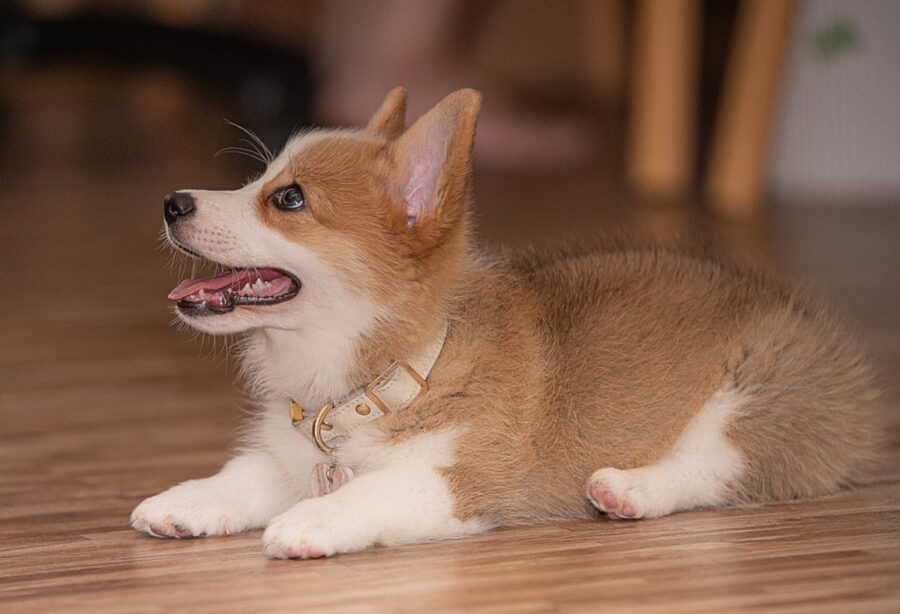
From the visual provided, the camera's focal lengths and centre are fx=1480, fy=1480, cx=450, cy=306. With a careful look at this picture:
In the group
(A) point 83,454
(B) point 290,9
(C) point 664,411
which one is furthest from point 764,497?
(B) point 290,9

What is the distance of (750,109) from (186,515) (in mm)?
2684

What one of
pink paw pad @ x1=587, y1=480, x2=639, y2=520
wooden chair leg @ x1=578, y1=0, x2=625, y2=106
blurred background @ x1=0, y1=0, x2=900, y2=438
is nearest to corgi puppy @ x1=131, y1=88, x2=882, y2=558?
pink paw pad @ x1=587, y1=480, x2=639, y2=520

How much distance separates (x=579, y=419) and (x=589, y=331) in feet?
0.37

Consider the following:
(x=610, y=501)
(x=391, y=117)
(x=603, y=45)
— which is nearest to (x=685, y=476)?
(x=610, y=501)

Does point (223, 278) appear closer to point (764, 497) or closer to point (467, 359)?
point (467, 359)

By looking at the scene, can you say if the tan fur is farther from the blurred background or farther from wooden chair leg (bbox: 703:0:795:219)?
wooden chair leg (bbox: 703:0:795:219)

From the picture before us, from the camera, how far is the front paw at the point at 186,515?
1.70m

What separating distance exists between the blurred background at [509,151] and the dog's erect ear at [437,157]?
3.79ft

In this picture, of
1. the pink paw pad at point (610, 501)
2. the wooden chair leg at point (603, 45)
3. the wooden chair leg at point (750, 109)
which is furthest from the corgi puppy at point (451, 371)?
the wooden chair leg at point (603, 45)

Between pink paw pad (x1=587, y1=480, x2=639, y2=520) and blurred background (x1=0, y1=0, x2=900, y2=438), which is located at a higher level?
blurred background (x1=0, y1=0, x2=900, y2=438)

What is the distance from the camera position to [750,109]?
13.2 ft

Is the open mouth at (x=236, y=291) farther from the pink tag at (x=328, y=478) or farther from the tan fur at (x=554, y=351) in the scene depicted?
the pink tag at (x=328, y=478)

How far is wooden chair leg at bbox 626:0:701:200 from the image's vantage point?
4.00 m

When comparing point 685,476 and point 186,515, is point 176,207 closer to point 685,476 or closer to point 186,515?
point 186,515
